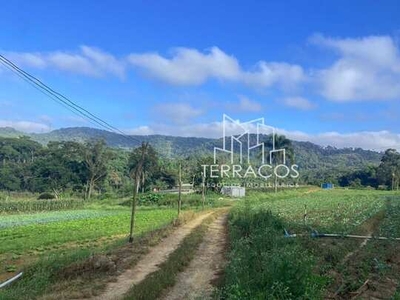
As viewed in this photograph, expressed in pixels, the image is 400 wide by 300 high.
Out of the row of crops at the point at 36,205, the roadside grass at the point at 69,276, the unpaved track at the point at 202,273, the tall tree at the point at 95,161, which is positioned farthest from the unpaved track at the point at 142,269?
the tall tree at the point at 95,161

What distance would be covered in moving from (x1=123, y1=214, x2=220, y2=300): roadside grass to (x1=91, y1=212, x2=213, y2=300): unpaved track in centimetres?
34

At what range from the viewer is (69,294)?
11312 mm

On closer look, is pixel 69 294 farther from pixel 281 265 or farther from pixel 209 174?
pixel 209 174

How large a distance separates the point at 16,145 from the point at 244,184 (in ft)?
232

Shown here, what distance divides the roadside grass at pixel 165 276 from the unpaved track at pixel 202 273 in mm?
208

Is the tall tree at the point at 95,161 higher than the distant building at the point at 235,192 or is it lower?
higher

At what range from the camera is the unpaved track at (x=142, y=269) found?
12.0m

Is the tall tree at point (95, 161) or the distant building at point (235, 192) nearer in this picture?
the distant building at point (235, 192)

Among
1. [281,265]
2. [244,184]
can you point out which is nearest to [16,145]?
[244,184]

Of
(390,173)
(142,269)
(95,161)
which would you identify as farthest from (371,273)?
(390,173)

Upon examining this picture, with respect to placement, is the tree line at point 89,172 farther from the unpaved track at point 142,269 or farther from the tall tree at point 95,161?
the unpaved track at point 142,269

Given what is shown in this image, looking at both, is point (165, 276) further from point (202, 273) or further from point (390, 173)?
point (390, 173)

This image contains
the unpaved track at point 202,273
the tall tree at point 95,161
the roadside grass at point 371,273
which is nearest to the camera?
the roadside grass at point 371,273

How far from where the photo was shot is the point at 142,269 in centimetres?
1513
